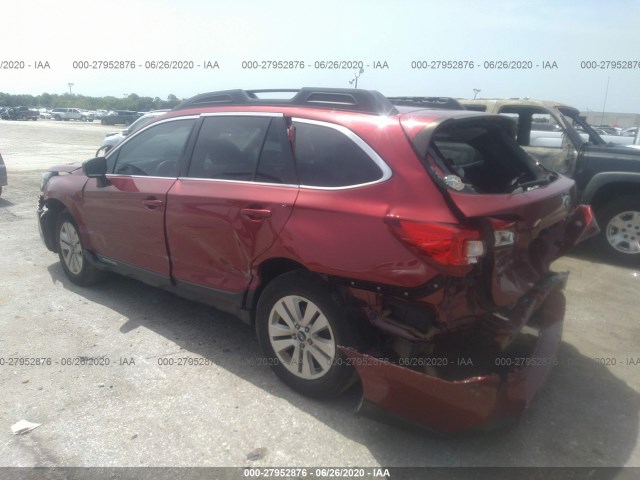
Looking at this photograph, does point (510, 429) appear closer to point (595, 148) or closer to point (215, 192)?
point (215, 192)

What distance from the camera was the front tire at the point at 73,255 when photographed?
502cm

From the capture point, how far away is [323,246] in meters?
2.90

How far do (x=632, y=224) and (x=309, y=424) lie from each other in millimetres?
5059

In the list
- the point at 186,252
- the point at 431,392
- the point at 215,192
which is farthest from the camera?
the point at 186,252

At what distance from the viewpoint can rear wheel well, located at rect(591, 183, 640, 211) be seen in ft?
20.2

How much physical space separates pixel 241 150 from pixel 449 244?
1.76m

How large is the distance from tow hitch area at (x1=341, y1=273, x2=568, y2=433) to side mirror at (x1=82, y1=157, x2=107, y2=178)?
115 inches

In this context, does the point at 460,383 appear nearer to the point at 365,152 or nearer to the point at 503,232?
the point at 503,232

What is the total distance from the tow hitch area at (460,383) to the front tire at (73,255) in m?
3.28

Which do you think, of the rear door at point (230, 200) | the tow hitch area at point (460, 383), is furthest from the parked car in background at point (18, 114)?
the tow hitch area at point (460, 383)

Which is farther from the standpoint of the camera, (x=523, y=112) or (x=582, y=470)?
(x=523, y=112)

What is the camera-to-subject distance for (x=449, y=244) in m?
2.48

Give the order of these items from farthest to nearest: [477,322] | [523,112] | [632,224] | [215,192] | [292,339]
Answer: [523,112], [632,224], [215,192], [292,339], [477,322]

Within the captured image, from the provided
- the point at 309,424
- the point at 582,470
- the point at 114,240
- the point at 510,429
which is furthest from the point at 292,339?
the point at 114,240
